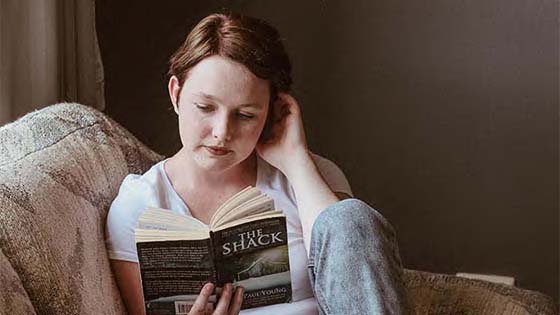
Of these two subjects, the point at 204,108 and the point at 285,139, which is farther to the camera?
the point at 285,139

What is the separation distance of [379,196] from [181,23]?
0.71 m

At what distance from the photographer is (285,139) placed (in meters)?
1.61

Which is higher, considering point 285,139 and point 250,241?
point 285,139

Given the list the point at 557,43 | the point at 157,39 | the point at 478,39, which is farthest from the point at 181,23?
the point at 557,43

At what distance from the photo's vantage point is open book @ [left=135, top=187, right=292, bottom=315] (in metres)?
1.31

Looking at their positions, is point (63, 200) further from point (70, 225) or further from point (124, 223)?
point (124, 223)

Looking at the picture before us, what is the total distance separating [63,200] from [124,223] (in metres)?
0.16

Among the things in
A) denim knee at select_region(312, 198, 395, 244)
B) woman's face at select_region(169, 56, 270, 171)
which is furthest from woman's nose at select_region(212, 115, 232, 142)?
denim knee at select_region(312, 198, 395, 244)

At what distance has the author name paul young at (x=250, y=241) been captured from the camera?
1336mm

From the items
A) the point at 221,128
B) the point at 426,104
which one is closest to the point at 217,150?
the point at 221,128

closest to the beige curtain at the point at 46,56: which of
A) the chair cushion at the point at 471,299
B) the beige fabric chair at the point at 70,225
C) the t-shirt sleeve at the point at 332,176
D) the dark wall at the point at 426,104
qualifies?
the beige fabric chair at the point at 70,225

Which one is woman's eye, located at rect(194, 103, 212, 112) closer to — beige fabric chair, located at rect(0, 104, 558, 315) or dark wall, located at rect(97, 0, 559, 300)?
beige fabric chair, located at rect(0, 104, 558, 315)

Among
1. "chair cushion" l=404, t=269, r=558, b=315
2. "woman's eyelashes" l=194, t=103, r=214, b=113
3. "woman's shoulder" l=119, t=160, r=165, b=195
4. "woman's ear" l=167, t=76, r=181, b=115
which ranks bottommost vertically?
"chair cushion" l=404, t=269, r=558, b=315

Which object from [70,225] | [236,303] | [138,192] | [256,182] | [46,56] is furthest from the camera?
[46,56]
